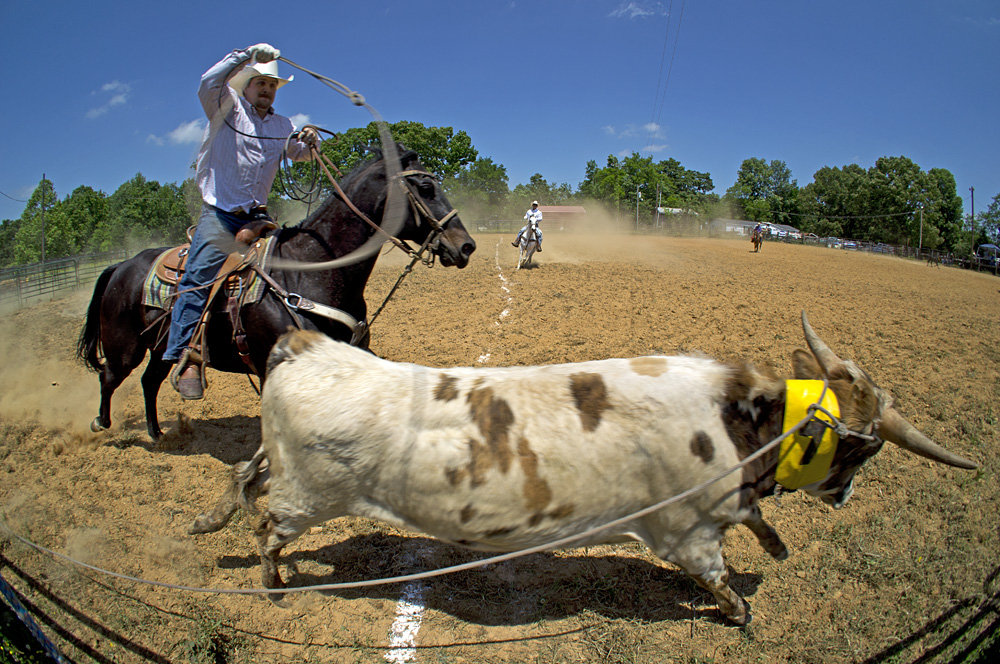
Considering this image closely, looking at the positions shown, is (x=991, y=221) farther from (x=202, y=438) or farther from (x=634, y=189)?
(x=202, y=438)

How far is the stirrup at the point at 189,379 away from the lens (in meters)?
4.26

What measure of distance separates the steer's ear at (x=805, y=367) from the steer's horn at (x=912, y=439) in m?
0.38

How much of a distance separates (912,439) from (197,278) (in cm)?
480

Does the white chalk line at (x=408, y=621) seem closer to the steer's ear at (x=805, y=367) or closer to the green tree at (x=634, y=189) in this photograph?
the steer's ear at (x=805, y=367)

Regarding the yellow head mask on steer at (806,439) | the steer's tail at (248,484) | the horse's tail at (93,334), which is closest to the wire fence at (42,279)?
the horse's tail at (93,334)

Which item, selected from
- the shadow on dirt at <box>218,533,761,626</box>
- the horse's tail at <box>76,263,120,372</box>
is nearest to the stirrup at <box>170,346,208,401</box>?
the shadow on dirt at <box>218,533,761,626</box>

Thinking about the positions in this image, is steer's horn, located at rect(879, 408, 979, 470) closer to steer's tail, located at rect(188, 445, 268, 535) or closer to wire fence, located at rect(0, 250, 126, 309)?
steer's tail, located at rect(188, 445, 268, 535)

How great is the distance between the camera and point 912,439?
8.52ft

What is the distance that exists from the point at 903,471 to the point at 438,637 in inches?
169

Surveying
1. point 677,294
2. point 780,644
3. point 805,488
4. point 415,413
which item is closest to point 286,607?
point 415,413

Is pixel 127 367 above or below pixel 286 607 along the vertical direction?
above

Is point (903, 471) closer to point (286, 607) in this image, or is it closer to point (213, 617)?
point (286, 607)

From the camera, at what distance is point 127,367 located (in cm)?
512

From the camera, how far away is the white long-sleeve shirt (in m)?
4.05
